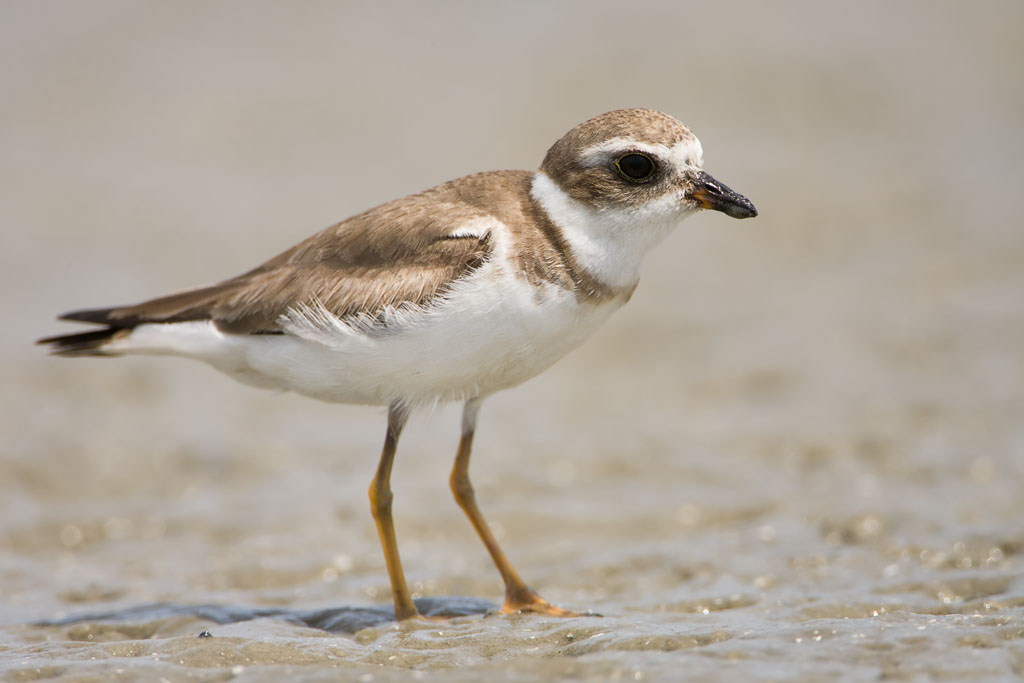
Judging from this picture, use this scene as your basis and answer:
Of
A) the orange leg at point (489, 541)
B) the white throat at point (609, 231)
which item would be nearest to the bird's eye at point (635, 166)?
the white throat at point (609, 231)

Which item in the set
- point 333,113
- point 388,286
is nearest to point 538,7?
point 333,113

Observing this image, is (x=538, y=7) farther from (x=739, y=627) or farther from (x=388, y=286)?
(x=739, y=627)

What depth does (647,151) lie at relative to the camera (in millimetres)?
6438

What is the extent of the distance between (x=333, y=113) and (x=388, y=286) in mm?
10650

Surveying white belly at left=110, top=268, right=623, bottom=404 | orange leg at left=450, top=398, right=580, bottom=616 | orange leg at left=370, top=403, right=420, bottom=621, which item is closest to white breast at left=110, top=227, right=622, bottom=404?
white belly at left=110, top=268, right=623, bottom=404

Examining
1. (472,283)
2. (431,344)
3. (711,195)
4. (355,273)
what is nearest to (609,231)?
(711,195)

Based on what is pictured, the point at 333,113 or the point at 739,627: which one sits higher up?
the point at 333,113

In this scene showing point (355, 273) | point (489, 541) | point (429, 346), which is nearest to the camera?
point (429, 346)

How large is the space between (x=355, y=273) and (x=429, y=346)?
0.75 meters

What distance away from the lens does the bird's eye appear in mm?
6465

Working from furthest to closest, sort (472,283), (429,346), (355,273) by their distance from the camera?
(355,273) → (429,346) → (472,283)

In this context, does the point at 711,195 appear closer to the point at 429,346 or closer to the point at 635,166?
the point at 635,166

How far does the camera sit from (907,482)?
9.44m

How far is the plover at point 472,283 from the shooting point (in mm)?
6352
